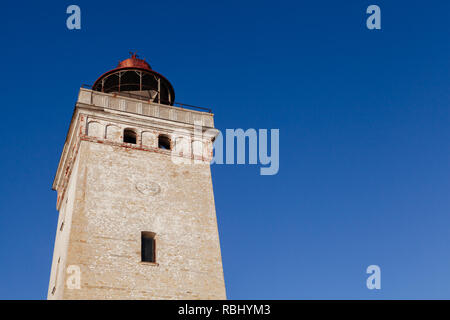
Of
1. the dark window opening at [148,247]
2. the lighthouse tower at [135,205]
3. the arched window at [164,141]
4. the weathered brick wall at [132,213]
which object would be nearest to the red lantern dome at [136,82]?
the lighthouse tower at [135,205]

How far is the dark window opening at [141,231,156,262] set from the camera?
22.2 meters

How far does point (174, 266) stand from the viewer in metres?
22.1

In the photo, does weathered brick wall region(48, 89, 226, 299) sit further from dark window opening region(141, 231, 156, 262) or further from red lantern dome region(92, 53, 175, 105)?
red lantern dome region(92, 53, 175, 105)

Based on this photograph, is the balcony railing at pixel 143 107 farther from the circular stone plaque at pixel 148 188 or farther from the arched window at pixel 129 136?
the circular stone plaque at pixel 148 188

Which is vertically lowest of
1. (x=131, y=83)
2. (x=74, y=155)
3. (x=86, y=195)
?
(x=86, y=195)

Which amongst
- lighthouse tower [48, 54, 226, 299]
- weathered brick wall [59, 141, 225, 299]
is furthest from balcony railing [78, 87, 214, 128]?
weathered brick wall [59, 141, 225, 299]

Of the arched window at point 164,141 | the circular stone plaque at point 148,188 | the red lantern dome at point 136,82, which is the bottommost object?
the circular stone plaque at point 148,188

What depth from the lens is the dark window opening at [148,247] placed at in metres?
22.2

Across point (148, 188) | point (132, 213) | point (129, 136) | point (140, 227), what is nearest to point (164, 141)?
point (129, 136)

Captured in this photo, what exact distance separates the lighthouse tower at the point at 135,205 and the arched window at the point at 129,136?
0.15 feet

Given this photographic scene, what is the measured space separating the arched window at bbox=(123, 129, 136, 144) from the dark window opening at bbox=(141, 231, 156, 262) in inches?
211
